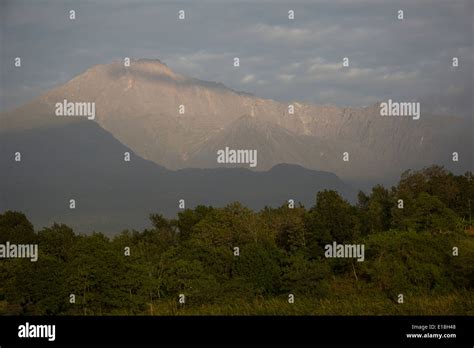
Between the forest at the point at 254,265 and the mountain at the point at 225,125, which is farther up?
the mountain at the point at 225,125

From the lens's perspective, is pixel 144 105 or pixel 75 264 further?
pixel 144 105

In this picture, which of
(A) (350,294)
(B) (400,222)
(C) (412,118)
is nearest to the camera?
(C) (412,118)

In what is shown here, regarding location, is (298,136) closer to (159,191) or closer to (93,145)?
(159,191)
